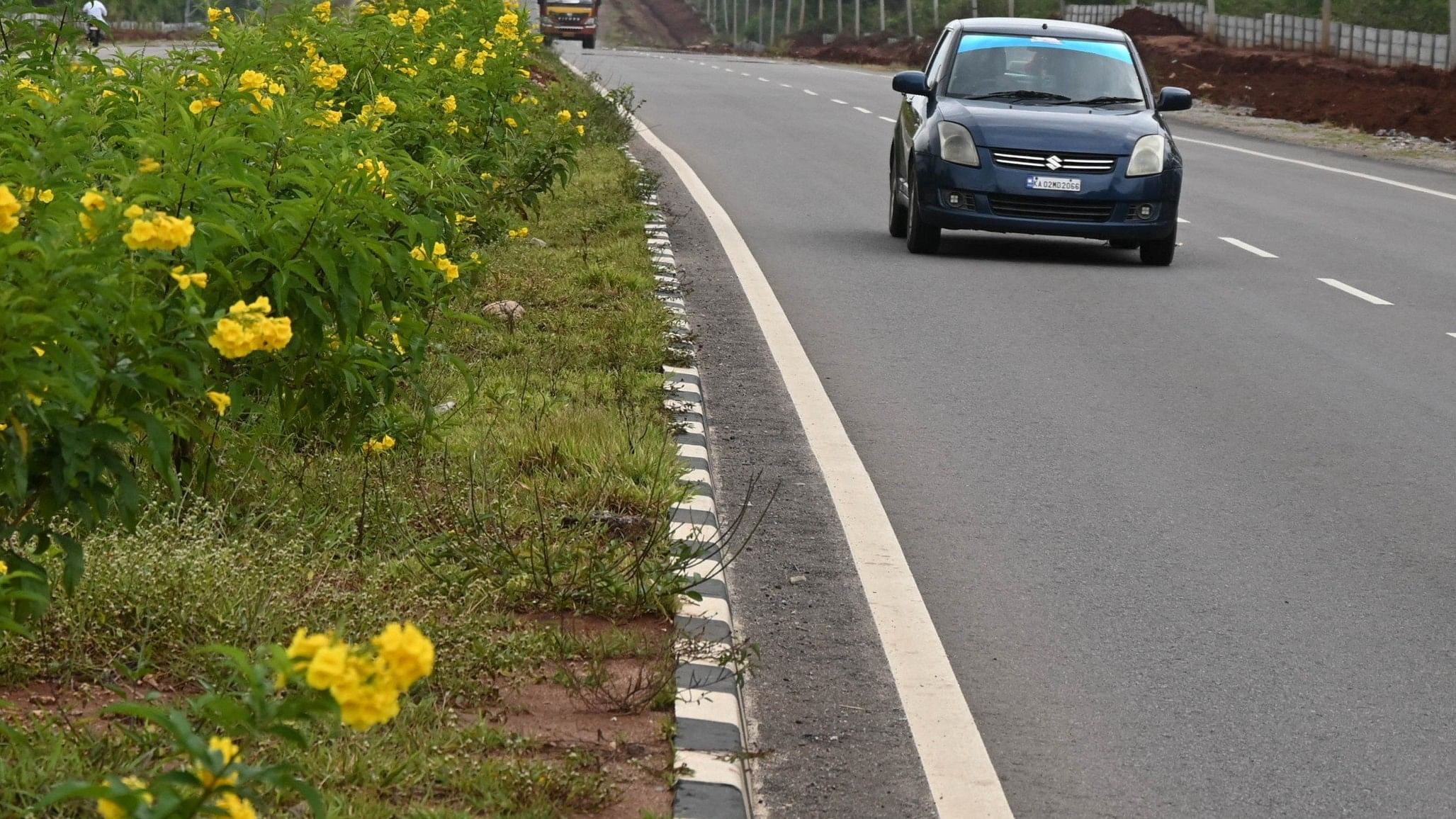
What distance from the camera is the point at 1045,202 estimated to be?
14.7 metres

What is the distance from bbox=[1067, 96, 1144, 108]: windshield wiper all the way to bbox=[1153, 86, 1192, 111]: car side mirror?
0.18 m

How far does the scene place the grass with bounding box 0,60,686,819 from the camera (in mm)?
4383

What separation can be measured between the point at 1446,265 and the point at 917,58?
56.5 m

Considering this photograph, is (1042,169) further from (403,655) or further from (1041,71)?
(403,655)

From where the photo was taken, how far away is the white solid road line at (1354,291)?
43.9ft

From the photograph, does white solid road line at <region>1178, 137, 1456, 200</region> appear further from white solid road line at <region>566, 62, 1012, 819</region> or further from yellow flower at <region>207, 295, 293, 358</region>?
yellow flower at <region>207, 295, 293, 358</region>

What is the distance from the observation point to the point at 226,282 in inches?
221

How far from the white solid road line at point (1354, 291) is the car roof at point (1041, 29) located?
2942 mm

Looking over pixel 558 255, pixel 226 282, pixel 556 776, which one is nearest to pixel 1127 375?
pixel 558 255

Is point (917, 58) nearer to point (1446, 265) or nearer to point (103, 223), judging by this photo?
point (1446, 265)

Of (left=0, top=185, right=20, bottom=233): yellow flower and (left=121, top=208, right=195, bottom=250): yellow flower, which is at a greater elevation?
(left=0, top=185, right=20, bottom=233): yellow flower

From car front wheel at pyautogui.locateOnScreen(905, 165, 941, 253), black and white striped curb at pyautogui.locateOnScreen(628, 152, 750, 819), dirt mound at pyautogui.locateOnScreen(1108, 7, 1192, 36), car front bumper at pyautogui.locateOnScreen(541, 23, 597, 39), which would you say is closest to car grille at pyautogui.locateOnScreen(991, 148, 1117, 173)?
car front wheel at pyautogui.locateOnScreen(905, 165, 941, 253)

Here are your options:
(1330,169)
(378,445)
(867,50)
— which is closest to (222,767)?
(378,445)

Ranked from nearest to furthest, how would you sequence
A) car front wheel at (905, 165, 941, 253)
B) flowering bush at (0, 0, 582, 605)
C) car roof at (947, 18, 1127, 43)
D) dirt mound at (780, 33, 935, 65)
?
flowering bush at (0, 0, 582, 605), car front wheel at (905, 165, 941, 253), car roof at (947, 18, 1127, 43), dirt mound at (780, 33, 935, 65)
